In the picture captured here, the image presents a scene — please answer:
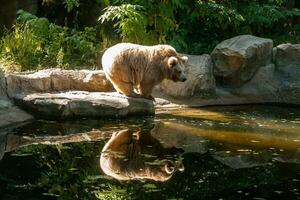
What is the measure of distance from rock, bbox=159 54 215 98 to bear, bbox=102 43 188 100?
3.18 ft

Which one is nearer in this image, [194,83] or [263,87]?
[194,83]

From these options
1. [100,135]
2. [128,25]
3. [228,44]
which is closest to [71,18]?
[128,25]

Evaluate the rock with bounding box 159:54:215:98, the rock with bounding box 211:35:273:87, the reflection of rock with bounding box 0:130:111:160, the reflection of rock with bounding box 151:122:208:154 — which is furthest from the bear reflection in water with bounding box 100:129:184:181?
the rock with bounding box 211:35:273:87

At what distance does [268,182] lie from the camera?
695 cm

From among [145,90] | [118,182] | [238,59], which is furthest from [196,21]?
[118,182]

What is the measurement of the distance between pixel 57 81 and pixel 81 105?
1.34m

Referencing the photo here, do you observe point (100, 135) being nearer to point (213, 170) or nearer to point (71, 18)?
point (213, 170)

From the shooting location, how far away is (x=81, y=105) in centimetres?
998

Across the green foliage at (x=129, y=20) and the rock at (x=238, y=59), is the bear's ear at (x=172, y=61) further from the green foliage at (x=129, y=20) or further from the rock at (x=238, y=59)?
the green foliage at (x=129, y=20)

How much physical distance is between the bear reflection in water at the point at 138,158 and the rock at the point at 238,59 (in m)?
4.05

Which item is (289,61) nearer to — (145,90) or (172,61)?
(172,61)

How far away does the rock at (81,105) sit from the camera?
9820mm

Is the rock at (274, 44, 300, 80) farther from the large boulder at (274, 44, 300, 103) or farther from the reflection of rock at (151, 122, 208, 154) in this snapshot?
the reflection of rock at (151, 122, 208, 154)

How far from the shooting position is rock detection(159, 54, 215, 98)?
11.9m
